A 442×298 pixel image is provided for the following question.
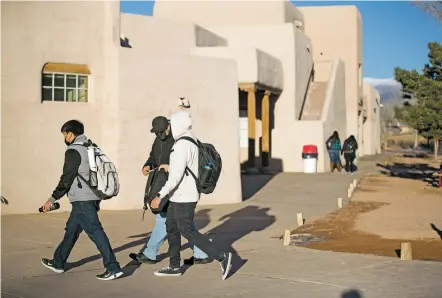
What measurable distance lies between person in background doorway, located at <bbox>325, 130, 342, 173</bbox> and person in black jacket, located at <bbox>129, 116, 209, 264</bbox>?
59.6 ft

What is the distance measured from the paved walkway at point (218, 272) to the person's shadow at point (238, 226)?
0.02m

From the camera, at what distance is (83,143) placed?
7637 mm

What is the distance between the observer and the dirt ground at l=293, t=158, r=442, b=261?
10.2 meters

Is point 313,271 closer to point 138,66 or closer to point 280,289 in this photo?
point 280,289

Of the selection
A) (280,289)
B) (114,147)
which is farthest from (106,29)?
(280,289)

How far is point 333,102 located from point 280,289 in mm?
24554

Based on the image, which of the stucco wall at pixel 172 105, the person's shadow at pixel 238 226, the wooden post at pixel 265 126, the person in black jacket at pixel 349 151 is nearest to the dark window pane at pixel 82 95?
the stucco wall at pixel 172 105

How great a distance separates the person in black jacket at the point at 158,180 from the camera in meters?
8.01

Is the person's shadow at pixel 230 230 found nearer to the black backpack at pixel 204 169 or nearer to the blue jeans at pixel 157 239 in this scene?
the blue jeans at pixel 157 239

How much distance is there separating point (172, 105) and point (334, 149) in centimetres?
1214

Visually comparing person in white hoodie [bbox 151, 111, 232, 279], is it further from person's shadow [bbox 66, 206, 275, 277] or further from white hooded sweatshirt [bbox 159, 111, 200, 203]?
person's shadow [bbox 66, 206, 275, 277]

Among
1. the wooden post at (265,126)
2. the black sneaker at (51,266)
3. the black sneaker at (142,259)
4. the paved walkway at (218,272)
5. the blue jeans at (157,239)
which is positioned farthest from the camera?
the wooden post at (265,126)

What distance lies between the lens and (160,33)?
22.5 m

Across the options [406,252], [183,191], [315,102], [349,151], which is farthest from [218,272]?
[315,102]
